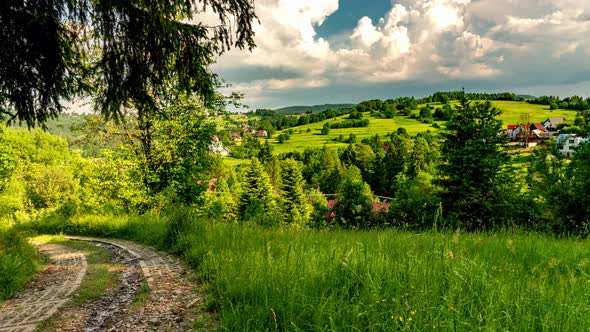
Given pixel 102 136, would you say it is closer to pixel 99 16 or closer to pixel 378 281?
pixel 99 16

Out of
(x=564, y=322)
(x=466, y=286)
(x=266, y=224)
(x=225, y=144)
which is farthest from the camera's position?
(x=225, y=144)

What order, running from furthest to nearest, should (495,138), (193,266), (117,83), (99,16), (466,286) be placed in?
1. (495,138)
2. (193,266)
3. (117,83)
4. (99,16)
5. (466,286)

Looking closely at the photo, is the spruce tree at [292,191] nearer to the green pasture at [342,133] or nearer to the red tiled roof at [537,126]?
the green pasture at [342,133]

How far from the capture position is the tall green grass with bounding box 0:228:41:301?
5520 mm

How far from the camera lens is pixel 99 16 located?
4.62m

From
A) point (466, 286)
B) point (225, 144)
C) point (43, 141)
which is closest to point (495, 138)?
point (225, 144)

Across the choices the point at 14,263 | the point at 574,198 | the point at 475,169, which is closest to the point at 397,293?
the point at 14,263

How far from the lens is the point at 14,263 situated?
6.15 metres

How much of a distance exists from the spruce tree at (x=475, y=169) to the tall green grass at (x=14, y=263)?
18906 mm

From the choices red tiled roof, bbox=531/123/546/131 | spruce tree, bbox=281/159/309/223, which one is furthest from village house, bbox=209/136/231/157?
red tiled roof, bbox=531/123/546/131

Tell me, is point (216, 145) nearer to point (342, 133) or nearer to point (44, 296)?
point (44, 296)

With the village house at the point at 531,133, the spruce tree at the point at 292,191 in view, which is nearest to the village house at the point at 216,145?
the spruce tree at the point at 292,191

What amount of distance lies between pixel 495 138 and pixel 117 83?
20.5 meters

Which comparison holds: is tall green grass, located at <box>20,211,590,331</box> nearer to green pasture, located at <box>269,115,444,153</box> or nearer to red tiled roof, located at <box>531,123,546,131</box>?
green pasture, located at <box>269,115,444,153</box>
